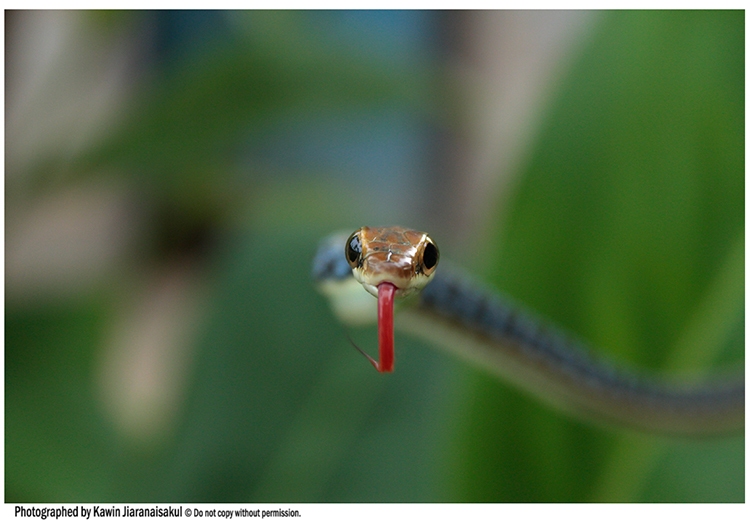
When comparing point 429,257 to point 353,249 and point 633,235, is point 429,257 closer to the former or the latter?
point 353,249

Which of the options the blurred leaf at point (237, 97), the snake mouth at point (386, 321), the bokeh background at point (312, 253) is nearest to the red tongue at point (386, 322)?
the snake mouth at point (386, 321)

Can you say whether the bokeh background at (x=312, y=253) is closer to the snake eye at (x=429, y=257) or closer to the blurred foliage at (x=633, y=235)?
the blurred foliage at (x=633, y=235)

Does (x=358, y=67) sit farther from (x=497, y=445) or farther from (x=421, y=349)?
(x=497, y=445)

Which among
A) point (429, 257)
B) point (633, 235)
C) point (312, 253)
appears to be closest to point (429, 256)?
point (429, 257)

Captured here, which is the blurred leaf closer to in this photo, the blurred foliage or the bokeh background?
the bokeh background

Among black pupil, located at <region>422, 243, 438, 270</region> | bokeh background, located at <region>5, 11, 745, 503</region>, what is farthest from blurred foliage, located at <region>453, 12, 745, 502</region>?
black pupil, located at <region>422, 243, 438, 270</region>

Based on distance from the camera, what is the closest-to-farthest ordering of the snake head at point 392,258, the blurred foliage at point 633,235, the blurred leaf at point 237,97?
1. the snake head at point 392,258
2. the blurred foliage at point 633,235
3. the blurred leaf at point 237,97

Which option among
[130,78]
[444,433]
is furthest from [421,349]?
[130,78]
